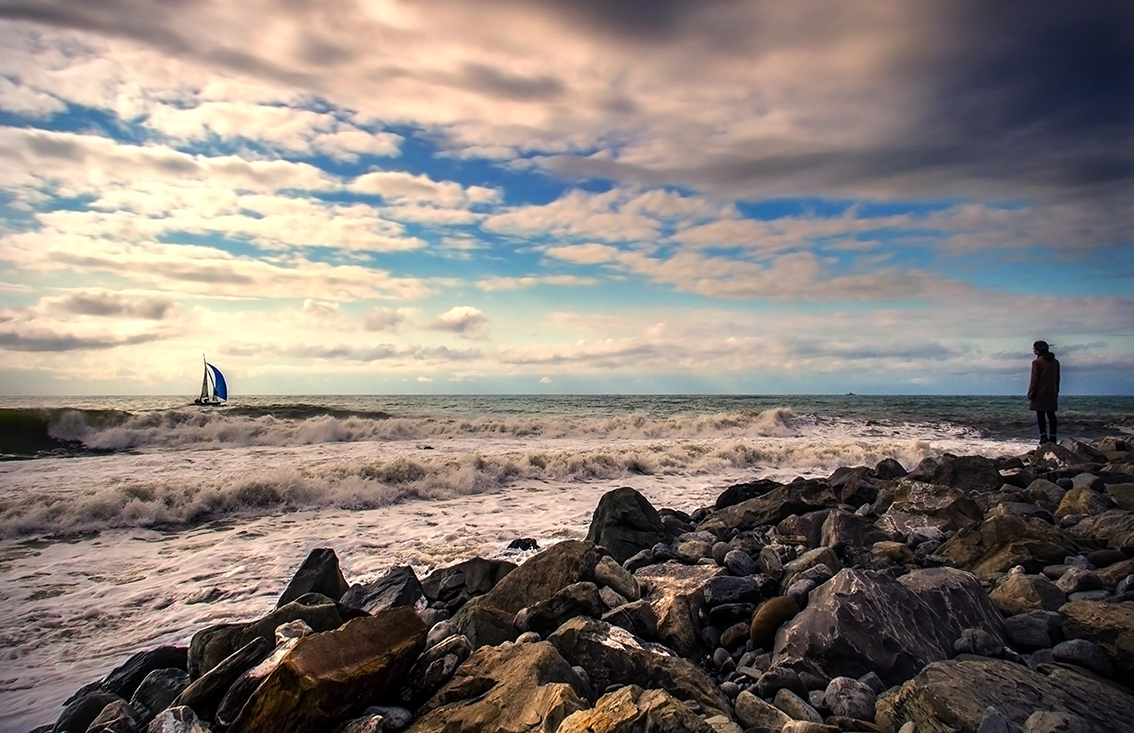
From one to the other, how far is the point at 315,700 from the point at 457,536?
5.56m

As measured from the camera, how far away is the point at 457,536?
8.53 metres

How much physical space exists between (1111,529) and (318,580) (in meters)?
7.42

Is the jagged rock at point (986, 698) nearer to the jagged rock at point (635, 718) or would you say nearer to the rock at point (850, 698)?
the rock at point (850, 698)

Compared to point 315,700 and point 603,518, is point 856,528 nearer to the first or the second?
point 603,518

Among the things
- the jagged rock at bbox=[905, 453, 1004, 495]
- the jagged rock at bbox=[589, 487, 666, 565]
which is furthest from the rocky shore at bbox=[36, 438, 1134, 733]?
the jagged rock at bbox=[905, 453, 1004, 495]

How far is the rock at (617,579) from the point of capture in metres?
4.78

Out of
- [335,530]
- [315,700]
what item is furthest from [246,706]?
[335,530]

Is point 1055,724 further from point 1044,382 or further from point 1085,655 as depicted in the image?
point 1044,382

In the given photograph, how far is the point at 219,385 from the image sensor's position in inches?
1604

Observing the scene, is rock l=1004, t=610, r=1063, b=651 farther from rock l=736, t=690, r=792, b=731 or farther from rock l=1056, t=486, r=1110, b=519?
rock l=1056, t=486, r=1110, b=519

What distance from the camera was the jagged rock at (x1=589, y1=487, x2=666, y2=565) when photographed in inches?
266

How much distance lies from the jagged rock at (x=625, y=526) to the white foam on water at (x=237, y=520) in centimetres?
115

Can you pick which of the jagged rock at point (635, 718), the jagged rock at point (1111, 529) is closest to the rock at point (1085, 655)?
the jagged rock at point (635, 718)

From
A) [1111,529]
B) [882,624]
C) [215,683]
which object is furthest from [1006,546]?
[215,683]
